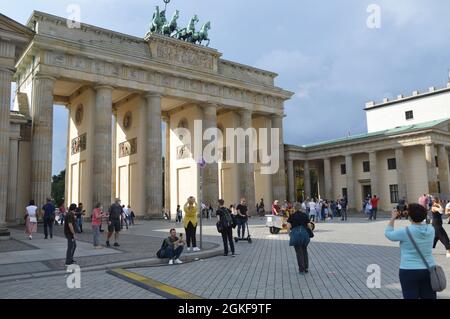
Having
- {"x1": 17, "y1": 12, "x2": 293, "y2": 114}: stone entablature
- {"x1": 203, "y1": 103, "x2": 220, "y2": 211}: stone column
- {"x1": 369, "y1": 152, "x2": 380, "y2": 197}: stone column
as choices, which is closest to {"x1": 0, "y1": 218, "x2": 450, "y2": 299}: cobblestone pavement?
{"x1": 17, "y1": 12, "x2": 293, "y2": 114}: stone entablature

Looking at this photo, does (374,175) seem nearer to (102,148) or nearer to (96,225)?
(102,148)

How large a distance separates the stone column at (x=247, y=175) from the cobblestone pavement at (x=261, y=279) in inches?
1175

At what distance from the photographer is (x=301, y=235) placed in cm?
967

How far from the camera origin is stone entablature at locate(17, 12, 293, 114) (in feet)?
106

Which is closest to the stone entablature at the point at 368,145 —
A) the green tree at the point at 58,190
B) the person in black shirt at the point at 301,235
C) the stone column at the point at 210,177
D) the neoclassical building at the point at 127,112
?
the neoclassical building at the point at 127,112

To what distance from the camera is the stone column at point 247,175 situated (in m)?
43.2

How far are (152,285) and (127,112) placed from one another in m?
35.0

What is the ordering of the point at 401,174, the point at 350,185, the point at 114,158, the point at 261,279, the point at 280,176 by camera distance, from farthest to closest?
the point at 350,185, the point at 280,176, the point at 401,174, the point at 114,158, the point at 261,279

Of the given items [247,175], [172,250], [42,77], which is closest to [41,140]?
[42,77]

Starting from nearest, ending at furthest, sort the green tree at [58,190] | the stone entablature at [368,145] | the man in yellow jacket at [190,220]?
the man in yellow jacket at [190,220]
the stone entablature at [368,145]
the green tree at [58,190]

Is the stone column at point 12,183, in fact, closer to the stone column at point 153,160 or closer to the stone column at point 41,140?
the stone column at point 41,140

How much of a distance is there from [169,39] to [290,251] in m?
30.4

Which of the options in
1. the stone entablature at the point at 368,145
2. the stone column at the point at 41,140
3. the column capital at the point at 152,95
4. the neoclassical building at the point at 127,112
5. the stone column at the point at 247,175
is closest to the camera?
the stone column at the point at 41,140
